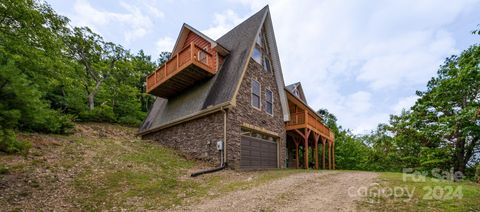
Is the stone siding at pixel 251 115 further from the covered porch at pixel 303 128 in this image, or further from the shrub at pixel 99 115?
the shrub at pixel 99 115

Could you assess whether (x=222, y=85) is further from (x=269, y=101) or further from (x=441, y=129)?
(x=441, y=129)

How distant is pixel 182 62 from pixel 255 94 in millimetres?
4250

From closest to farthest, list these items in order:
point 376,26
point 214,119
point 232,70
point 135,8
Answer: point 214,119 → point 232,70 → point 376,26 → point 135,8

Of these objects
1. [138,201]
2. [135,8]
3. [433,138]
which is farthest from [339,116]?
[138,201]

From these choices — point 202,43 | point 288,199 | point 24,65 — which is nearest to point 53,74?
point 24,65

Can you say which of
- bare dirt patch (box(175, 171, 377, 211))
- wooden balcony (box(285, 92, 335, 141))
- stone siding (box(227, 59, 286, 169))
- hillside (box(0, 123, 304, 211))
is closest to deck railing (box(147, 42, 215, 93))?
stone siding (box(227, 59, 286, 169))

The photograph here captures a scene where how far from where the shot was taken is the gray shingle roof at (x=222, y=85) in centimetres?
1196

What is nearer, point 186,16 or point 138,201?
point 138,201

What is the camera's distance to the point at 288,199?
6004mm

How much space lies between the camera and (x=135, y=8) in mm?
15914

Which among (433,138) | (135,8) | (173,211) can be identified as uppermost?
(135,8)

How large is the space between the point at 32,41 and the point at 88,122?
13.6 meters

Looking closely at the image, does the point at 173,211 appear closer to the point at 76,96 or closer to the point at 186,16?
the point at 186,16

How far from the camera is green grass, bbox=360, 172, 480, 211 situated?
5075mm
